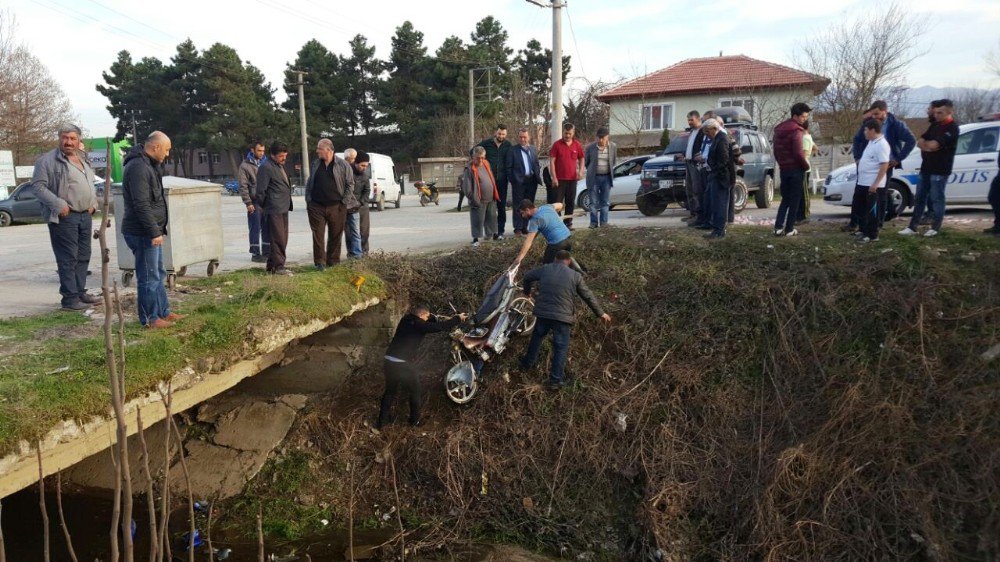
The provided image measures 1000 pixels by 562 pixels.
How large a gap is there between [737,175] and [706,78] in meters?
23.0

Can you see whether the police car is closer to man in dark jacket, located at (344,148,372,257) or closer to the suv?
the suv

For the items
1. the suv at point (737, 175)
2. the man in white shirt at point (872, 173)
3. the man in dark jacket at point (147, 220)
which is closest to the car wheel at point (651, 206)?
the suv at point (737, 175)

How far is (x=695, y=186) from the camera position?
10.7 meters

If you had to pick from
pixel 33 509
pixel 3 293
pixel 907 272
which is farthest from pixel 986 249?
pixel 3 293

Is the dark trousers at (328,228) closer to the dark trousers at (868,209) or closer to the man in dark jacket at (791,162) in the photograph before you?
the man in dark jacket at (791,162)

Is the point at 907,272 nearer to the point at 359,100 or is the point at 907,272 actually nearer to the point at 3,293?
the point at 3,293

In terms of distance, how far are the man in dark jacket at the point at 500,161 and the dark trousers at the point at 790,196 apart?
4085 mm

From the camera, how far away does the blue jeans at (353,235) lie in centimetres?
963

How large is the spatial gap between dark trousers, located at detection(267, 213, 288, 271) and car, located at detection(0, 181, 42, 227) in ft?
54.7

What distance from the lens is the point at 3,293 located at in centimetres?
805

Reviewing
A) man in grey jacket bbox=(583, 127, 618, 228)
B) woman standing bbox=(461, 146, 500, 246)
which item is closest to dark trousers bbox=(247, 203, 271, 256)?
woman standing bbox=(461, 146, 500, 246)

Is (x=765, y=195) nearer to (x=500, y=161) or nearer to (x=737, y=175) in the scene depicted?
(x=737, y=175)

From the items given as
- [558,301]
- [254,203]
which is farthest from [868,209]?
[254,203]

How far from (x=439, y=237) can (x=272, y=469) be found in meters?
6.18
